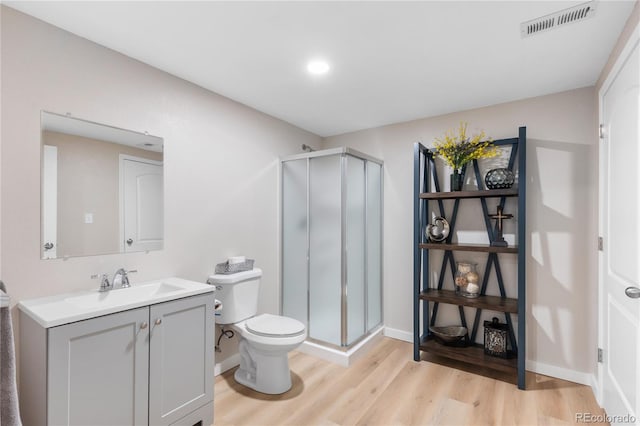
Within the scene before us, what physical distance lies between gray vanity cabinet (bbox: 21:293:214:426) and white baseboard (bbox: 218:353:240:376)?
634 mm

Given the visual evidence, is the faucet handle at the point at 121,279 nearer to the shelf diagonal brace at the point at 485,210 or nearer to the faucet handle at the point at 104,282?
the faucet handle at the point at 104,282

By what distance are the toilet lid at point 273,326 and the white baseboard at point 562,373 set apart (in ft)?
6.59

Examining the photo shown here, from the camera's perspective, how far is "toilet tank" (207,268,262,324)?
2484mm

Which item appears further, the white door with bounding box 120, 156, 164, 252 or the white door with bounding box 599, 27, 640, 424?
the white door with bounding box 120, 156, 164, 252

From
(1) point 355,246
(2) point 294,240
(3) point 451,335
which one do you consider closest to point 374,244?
(1) point 355,246

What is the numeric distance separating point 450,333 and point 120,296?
2.70 metres

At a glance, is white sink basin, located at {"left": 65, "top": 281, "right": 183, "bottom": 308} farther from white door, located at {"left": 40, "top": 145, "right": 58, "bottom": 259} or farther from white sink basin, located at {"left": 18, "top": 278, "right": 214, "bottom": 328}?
white door, located at {"left": 40, "top": 145, "right": 58, "bottom": 259}

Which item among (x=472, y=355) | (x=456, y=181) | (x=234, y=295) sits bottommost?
(x=472, y=355)

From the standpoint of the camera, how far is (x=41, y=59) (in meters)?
1.71

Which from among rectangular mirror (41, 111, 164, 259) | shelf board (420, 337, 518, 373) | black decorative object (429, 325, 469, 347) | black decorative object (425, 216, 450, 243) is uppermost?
rectangular mirror (41, 111, 164, 259)

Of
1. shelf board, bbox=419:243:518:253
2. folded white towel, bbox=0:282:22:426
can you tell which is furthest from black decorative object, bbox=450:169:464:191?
folded white towel, bbox=0:282:22:426

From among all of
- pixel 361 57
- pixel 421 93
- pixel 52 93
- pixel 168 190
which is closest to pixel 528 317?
pixel 421 93

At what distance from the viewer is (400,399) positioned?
2.29 metres

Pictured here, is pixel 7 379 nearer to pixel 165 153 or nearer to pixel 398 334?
pixel 165 153
